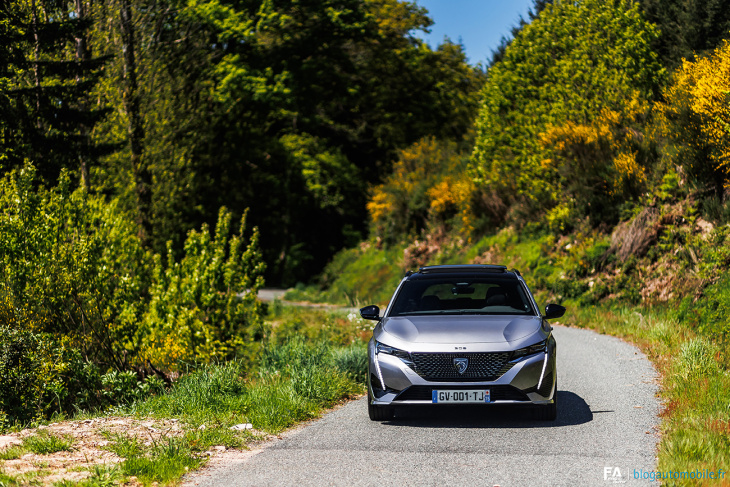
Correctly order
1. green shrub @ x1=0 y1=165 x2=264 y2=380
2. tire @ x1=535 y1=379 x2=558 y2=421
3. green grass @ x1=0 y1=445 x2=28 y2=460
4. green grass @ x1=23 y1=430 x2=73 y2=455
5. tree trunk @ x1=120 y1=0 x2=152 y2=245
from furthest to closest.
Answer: tree trunk @ x1=120 y1=0 x2=152 y2=245 → green shrub @ x1=0 y1=165 x2=264 y2=380 → tire @ x1=535 y1=379 x2=558 y2=421 → green grass @ x1=23 y1=430 x2=73 y2=455 → green grass @ x1=0 y1=445 x2=28 y2=460

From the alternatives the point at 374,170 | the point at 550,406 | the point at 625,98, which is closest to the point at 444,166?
the point at 374,170

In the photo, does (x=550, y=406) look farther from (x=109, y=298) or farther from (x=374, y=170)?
(x=374, y=170)

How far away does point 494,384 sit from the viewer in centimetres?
860

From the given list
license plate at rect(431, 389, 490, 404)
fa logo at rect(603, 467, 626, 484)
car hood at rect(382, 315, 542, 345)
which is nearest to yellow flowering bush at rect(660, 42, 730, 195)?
car hood at rect(382, 315, 542, 345)

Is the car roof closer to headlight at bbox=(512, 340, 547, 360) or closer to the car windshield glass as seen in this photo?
the car windshield glass

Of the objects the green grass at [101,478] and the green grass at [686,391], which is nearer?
the green grass at [101,478]

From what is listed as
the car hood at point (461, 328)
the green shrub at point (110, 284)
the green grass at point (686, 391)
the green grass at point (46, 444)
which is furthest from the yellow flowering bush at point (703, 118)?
the green grass at point (46, 444)

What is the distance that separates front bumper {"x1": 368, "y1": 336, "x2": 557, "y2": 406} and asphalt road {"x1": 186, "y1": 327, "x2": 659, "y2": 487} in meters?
0.30

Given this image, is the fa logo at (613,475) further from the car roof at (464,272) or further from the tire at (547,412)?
the car roof at (464,272)

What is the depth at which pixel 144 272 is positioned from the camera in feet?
52.9

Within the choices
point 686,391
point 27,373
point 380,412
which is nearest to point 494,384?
point 380,412

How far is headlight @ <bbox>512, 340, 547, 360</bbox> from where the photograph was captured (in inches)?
342

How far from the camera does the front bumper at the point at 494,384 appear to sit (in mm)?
8617

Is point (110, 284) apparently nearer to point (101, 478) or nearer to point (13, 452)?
point (13, 452)
